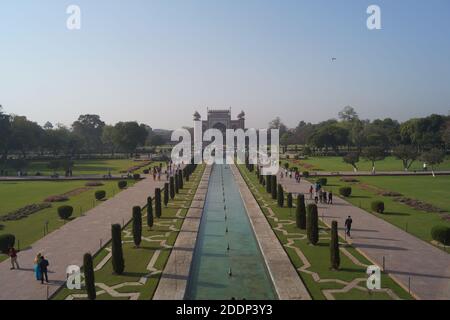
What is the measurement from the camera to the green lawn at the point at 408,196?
1823 cm

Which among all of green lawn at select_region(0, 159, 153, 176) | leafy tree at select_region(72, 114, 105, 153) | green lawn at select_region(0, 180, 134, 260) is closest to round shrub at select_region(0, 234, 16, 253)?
green lawn at select_region(0, 180, 134, 260)

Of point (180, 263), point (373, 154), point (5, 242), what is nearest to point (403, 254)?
point (180, 263)

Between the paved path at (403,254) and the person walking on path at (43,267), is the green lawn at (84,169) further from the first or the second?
the person walking on path at (43,267)

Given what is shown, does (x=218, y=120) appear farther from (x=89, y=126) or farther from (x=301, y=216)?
(x=301, y=216)

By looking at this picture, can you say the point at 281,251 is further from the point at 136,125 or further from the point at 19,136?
the point at 136,125

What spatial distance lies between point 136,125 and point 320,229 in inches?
2119

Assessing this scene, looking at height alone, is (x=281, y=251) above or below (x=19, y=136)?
below

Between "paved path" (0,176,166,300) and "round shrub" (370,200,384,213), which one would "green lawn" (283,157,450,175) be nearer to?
"round shrub" (370,200,384,213)

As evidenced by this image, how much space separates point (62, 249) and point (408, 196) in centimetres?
1987

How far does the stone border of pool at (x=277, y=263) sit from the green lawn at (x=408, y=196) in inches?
227

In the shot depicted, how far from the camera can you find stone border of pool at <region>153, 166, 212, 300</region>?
35.6ft

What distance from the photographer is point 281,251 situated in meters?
14.4

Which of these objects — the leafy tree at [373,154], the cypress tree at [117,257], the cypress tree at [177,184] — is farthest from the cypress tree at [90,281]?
the leafy tree at [373,154]
